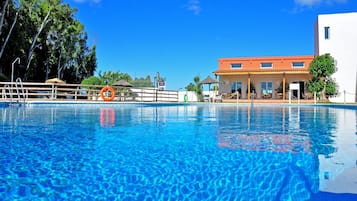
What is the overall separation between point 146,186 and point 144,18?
25686 mm

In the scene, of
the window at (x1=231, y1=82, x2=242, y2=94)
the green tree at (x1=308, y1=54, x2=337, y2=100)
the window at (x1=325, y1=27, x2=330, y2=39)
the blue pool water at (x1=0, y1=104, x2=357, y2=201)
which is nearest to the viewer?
the blue pool water at (x1=0, y1=104, x2=357, y2=201)

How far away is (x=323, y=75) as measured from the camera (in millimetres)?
20297

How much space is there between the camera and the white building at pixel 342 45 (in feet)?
69.9

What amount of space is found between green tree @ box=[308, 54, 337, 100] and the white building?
127cm

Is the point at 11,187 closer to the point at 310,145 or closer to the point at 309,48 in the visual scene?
the point at 310,145

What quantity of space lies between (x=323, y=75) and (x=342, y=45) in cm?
327

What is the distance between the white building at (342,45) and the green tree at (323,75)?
127cm

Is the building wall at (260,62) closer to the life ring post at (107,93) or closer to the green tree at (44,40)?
the life ring post at (107,93)

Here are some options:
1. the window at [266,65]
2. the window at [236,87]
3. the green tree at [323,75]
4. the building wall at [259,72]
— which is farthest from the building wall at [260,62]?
the green tree at [323,75]

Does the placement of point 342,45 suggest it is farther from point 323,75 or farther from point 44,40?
point 44,40

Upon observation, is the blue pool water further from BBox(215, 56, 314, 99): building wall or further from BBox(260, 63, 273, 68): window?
BBox(260, 63, 273, 68): window

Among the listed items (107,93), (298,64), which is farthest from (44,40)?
(298,64)

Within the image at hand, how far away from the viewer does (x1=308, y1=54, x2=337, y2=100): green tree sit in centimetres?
2005

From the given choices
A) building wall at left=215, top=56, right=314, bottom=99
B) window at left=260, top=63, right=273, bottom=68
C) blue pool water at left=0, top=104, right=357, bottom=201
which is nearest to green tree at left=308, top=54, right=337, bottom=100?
building wall at left=215, top=56, right=314, bottom=99
